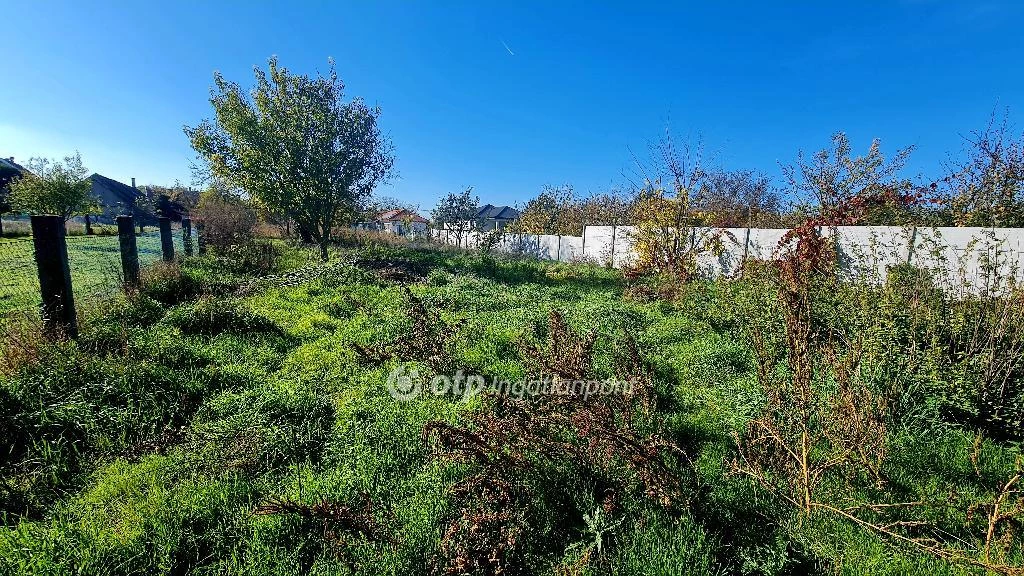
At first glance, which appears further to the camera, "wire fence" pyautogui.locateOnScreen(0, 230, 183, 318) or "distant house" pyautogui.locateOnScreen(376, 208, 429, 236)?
"distant house" pyautogui.locateOnScreen(376, 208, 429, 236)

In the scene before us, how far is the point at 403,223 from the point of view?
30.0 metres

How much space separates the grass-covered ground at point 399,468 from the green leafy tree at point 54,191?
27.6 meters

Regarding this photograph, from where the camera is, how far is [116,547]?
1.73 meters

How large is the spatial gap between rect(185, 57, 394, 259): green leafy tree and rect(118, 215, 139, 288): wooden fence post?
229 inches

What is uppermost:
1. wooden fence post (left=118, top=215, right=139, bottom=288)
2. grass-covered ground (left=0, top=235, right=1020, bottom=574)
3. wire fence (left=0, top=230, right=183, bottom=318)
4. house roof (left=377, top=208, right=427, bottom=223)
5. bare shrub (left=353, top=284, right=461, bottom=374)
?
house roof (left=377, top=208, right=427, bottom=223)

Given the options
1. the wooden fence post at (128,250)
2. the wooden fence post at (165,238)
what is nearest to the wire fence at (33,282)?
the wooden fence post at (128,250)

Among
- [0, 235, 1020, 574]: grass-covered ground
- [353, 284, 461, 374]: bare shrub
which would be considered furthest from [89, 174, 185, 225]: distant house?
[353, 284, 461, 374]: bare shrub

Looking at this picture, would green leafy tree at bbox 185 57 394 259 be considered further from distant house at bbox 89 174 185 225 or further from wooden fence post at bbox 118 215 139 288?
distant house at bbox 89 174 185 225

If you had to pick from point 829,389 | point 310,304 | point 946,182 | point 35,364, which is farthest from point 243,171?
point 946,182

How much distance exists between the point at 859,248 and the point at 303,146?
45.9ft

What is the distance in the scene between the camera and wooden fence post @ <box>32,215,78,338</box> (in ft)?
12.3

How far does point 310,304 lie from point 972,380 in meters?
7.22

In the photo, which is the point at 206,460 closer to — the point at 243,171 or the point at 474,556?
the point at 474,556

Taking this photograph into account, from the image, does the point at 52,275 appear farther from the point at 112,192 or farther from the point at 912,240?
the point at 112,192
